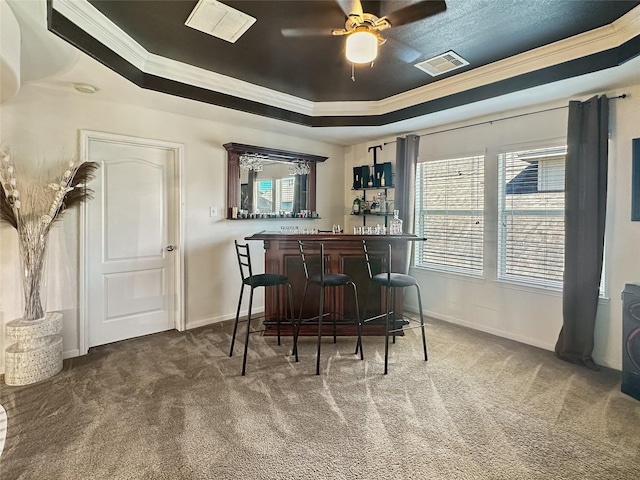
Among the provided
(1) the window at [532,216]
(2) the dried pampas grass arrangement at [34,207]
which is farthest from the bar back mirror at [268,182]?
(1) the window at [532,216]

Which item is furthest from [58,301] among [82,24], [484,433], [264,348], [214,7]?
[484,433]

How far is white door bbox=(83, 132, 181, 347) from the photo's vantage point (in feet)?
10.9

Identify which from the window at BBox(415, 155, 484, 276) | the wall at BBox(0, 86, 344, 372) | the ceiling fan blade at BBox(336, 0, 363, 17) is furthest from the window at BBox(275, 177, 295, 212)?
the ceiling fan blade at BBox(336, 0, 363, 17)

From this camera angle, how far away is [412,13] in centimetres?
205

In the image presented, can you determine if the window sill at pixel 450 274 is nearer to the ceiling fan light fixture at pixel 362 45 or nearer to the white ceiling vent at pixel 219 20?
the ceiling fan light fixture at pixel 362 45

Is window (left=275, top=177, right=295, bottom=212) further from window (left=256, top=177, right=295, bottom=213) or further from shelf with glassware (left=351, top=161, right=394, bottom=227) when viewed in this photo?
shelf with glassware (left=351, top=161, right=394, bottom=227)

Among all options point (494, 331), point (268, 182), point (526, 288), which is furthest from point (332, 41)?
point (494, 331)

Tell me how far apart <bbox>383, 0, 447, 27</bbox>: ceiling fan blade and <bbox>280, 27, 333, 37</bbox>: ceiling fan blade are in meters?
0.54

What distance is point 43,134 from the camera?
294 cm

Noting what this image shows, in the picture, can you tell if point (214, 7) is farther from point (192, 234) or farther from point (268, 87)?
point (192, 234)

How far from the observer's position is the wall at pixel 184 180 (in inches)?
112

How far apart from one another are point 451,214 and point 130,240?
3.73 m

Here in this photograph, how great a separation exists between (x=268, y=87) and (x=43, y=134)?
6.95 feet

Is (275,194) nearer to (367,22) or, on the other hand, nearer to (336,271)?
(336,271)
